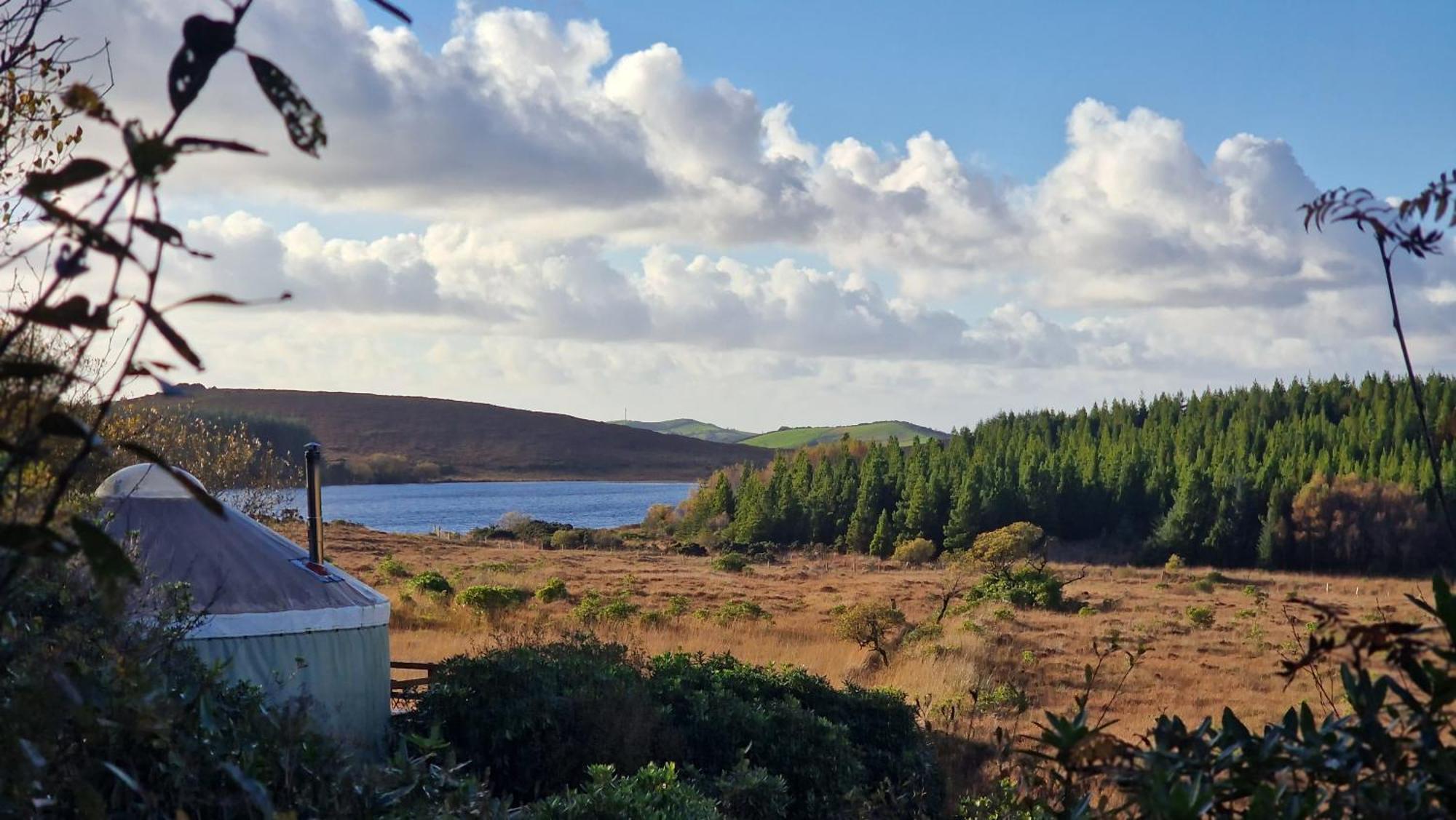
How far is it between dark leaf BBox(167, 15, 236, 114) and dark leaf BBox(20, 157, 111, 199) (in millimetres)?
86

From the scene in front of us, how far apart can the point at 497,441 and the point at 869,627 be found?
108 metres

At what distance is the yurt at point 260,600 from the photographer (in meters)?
8.82

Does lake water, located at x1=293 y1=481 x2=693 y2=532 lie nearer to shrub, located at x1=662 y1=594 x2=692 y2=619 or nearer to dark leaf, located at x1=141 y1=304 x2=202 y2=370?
shrub, located at x1=662 y1=594 x2=692 y2=619

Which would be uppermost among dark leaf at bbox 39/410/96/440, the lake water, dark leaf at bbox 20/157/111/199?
dark leaf at bbox 20/157/111/199

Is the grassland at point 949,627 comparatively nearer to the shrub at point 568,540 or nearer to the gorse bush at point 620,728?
the gorse bush at point 620,728

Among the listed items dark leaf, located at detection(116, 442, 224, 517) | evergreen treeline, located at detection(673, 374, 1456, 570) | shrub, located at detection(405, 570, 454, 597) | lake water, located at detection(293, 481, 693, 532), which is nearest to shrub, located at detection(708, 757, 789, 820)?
dark leaf, located at detection(116, 442, 224, 517)

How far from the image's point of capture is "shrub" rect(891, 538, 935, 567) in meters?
57.1

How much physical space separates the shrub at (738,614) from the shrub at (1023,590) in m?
8.20

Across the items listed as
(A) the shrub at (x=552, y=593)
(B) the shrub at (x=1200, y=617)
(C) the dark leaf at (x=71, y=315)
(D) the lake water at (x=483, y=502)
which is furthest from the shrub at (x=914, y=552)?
(C) the dark leaf at (x=71, y=315)

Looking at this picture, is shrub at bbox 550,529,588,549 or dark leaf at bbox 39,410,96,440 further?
shrub at bbox 550,529,588,549

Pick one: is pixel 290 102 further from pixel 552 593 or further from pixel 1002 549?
pixel 1002 549

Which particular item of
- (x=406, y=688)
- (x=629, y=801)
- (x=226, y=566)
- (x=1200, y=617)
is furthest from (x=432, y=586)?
(x=629, y=801)

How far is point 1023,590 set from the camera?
1294 inches

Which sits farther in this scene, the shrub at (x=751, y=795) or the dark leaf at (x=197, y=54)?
the shrub at (x=751, y=795)
